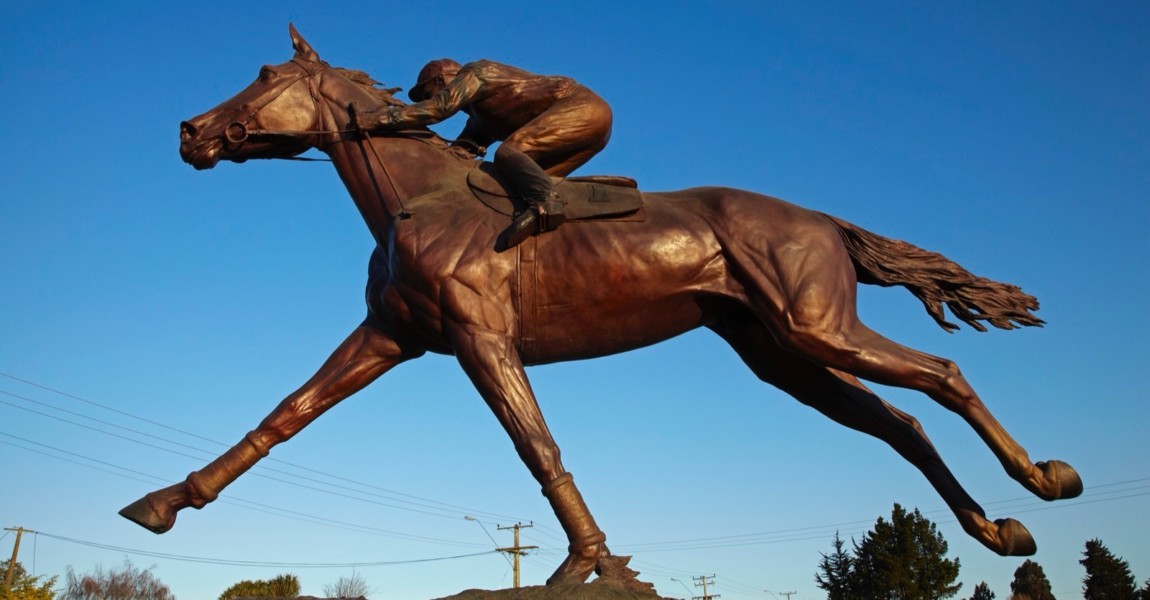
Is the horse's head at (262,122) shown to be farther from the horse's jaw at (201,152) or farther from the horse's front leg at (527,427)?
the horse's front leg at (527,427)

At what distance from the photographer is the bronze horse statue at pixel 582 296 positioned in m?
6.03

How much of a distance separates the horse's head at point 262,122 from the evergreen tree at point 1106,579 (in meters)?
12.9

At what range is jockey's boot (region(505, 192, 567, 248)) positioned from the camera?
20.1 ft

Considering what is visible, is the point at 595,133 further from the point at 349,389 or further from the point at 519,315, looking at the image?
the point at 349,389

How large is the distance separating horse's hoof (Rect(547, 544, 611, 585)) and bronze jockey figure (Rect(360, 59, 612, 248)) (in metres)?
2.17

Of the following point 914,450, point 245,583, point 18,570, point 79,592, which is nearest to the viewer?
point 914,450

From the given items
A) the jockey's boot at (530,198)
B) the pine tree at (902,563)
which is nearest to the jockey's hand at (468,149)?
the jockey's boot at (530,198)

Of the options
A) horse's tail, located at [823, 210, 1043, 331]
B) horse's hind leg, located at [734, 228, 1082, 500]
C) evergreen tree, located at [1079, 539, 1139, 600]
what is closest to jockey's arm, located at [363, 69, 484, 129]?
horse's hind leg, located at [734, 228, 1082, 500]

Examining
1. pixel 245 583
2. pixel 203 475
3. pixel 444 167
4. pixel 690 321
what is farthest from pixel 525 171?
pixel 245 583

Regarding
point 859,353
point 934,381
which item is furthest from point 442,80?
point 934,381

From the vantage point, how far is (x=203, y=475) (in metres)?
6.25

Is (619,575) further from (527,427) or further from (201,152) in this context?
(201,152)

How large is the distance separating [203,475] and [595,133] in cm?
337

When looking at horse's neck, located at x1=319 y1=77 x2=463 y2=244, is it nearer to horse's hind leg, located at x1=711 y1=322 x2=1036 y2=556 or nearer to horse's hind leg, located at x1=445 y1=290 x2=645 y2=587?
horse's hind leg, located at x1=445 y1=290 x2=645 y2=587
